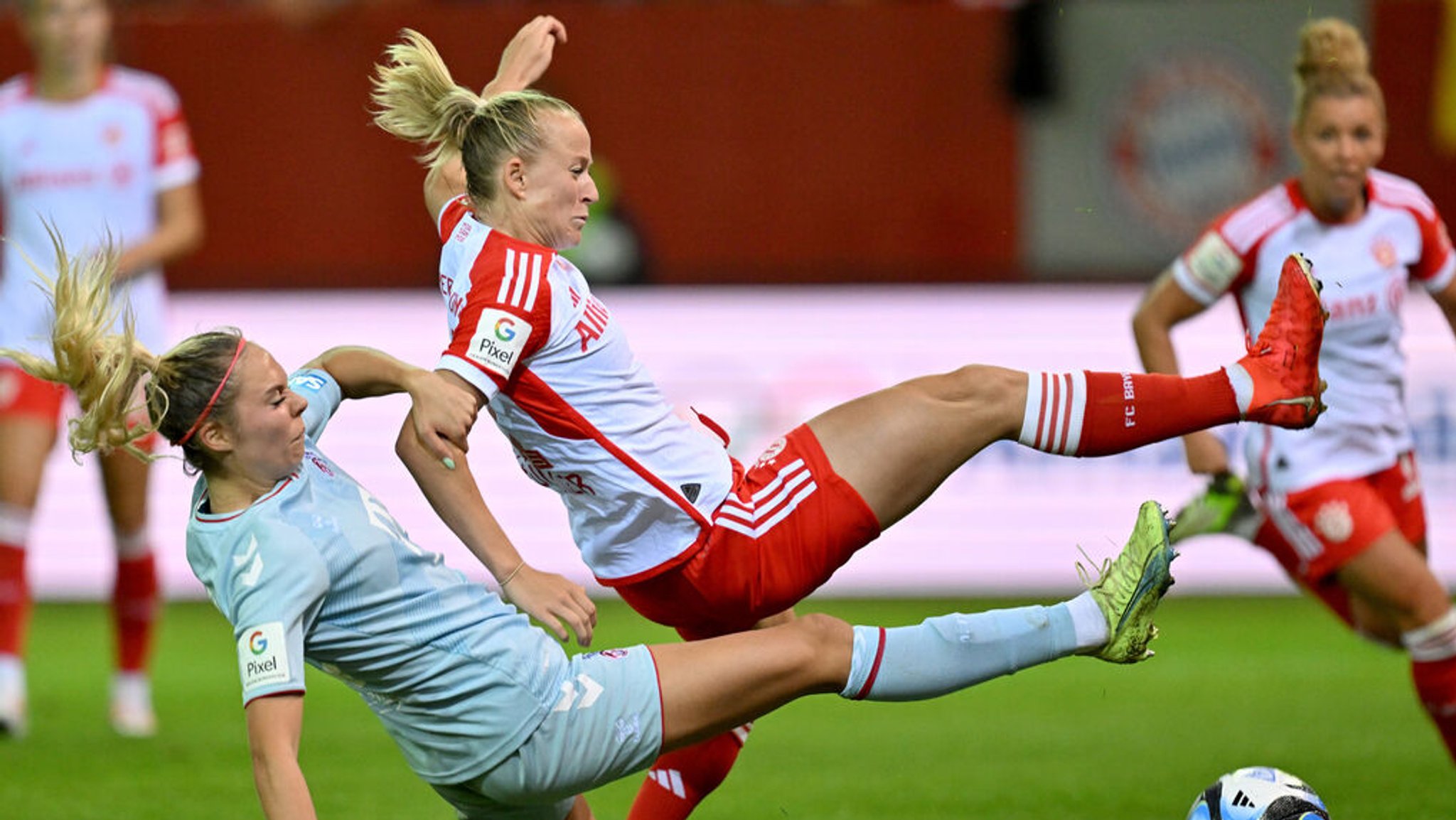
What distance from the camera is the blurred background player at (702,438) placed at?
4.16m

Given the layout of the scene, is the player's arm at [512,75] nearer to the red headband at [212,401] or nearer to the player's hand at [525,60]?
the player's hand at [525,60]

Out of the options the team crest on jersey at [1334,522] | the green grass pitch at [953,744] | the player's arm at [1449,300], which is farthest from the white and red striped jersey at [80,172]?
the player's arm at [1449,300]

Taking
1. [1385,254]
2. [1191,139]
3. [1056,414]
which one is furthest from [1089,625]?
[1191,139]

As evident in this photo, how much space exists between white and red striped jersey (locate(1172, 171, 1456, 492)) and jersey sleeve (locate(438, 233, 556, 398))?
250cm

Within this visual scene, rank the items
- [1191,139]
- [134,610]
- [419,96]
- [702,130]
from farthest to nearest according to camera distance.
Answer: [702,130] < [1191,139] < [134,610] < [419,96]

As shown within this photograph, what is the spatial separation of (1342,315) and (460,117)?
112 inches

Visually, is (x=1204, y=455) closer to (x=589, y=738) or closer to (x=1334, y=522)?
(x=1334, y=522)

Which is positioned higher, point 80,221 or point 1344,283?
point 1344,283

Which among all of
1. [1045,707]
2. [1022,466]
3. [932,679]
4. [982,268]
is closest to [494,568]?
[932,679]

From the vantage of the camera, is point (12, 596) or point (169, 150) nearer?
point (12, 596)

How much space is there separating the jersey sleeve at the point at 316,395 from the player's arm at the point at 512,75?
1.92 feet

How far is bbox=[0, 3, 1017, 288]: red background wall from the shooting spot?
11.5m

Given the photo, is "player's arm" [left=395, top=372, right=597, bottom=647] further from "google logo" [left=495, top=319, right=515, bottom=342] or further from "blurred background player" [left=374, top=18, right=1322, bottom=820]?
"blurred background player" [left=374, top=18, right=1322, bottom=820]

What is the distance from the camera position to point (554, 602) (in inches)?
151
